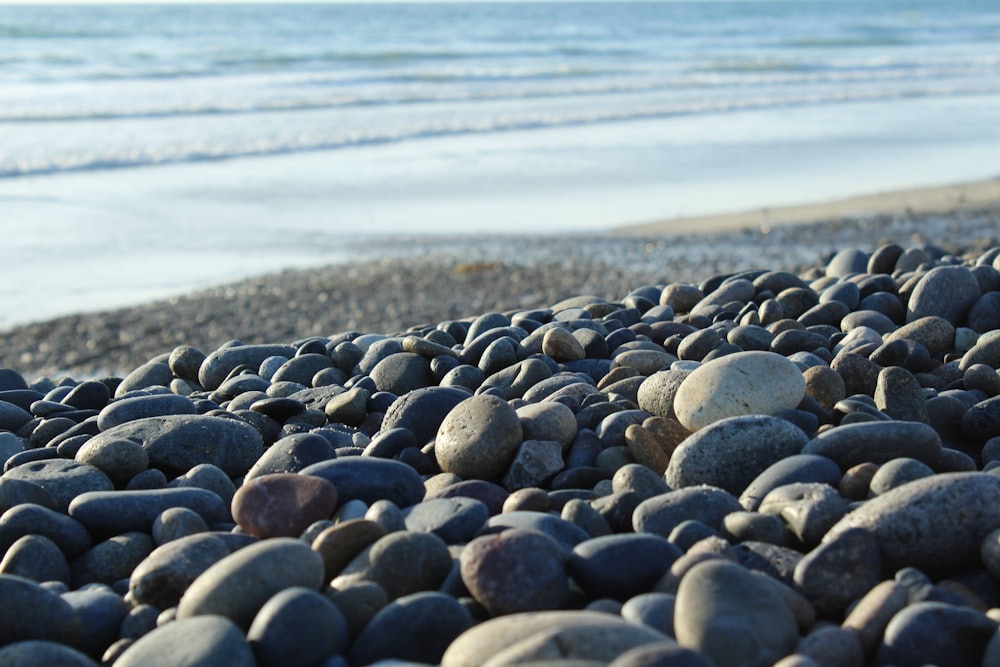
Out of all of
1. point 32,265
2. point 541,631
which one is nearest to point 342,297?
point 32,265

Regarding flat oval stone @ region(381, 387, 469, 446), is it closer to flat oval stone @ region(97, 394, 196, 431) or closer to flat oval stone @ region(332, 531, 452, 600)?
flat oval stone @ region(97, 394, 196, 431)

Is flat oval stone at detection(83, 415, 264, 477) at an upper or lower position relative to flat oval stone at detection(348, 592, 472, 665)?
upper

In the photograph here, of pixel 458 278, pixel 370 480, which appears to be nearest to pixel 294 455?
pixel 370 480

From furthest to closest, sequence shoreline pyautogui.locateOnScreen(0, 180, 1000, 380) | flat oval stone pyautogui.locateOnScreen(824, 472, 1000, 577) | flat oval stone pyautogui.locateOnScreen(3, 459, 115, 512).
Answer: shoreline pyautogui.locateOnScreen(0, 180, 1000, 380), flat oval stone pyautogui.locateOnScreen(3, 459, 115, 512), flat oval stone pyautogui.locateOnScreen(824, 472, 1000, 577)

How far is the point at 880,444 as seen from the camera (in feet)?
8.21

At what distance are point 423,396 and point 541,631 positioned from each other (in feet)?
5.02

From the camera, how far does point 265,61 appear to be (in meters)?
26.3

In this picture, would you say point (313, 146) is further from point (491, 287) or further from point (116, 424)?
point (116, 424)

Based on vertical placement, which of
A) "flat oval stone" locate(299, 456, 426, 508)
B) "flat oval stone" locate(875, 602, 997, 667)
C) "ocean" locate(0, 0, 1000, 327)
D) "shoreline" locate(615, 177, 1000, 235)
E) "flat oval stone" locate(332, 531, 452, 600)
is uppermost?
"ocean" locate(0, 0, 1000, 327)

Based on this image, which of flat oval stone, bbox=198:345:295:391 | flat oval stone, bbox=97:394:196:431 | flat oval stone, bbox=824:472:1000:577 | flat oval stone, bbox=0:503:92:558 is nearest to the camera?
flat oval stone, bbox=824:472:1000:577

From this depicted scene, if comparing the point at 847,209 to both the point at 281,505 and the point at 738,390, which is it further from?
the point at 281,505

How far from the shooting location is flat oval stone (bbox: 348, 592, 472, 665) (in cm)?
184

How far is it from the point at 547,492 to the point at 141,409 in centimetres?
146

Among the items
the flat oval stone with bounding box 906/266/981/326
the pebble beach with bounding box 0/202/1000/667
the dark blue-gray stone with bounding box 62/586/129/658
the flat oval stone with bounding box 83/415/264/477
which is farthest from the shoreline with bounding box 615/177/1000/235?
the dark blue-gray stone with bounding box 62/586/129/658
